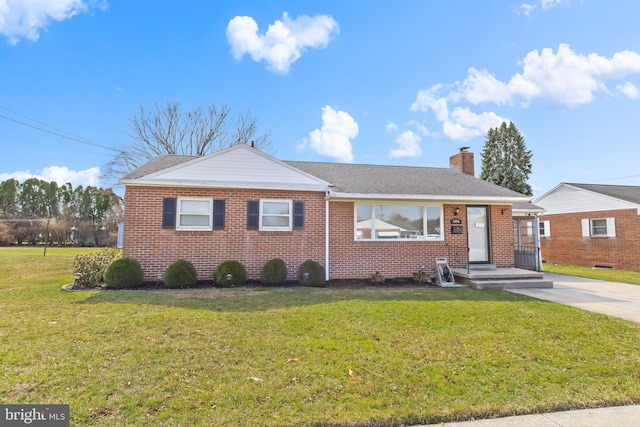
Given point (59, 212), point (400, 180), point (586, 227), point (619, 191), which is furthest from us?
point (59, 212)

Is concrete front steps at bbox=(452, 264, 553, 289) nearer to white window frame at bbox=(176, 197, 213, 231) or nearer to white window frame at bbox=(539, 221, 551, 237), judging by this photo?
white window frame at bbox=(176, 197, 213, 231)

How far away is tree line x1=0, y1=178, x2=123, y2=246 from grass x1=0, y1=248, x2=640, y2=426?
43760 millimetres

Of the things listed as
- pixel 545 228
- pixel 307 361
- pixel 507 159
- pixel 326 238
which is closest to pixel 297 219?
pixel 326 238

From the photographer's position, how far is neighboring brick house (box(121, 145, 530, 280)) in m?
9.97

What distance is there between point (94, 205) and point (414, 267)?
5668 cm

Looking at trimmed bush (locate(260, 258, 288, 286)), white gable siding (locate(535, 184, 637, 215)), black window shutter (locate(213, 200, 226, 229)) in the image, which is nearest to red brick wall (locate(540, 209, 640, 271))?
white gable siding (locate(535, 184, 637, 215))

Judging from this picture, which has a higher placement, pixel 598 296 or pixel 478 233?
pixel 478 233

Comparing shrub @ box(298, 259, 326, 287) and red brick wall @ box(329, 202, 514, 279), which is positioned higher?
red brick wall @ box(329, 202, 514, 279)

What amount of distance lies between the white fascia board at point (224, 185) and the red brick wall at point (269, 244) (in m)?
0.16

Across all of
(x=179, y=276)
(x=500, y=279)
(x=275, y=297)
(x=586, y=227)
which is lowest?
(x=275, y=297)

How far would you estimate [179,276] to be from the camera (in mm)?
9258

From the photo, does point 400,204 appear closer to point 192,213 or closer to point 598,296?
point 598,296

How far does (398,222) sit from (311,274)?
3658 millimetres

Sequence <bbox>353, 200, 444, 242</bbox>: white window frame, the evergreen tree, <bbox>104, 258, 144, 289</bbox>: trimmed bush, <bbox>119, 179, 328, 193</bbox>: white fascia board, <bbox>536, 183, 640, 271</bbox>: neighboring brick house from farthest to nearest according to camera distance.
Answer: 1. the evergreen tree
2. <bbox>536, 183, 640, 271</bbox>: neighboring brick house
3. <bbox>353, 200, 444, 242</bbox>: white window frame
4. <bbox>119, 179, 328, 193</bbox>: white fascia board
5. <bbox>104, 258, 144, 289</bbox>: trimmed bush
